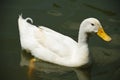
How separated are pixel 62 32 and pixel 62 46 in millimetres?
1142

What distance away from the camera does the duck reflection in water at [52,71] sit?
674 cm

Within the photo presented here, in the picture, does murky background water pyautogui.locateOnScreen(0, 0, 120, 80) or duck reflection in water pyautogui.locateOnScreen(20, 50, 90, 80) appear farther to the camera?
murky background water pyautogui.locateOnScreen(0, 0, 120, 80)

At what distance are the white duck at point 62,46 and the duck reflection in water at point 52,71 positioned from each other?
0.29ft

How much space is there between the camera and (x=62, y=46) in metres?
6.88

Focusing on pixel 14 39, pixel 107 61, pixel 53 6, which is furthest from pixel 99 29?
pixel 53 6

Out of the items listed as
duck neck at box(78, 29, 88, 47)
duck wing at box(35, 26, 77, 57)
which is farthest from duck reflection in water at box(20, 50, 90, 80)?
duck neck at box(78, 29, 88, 47)

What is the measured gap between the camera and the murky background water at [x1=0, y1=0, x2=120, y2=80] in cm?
685

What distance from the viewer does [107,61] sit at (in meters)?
7.21

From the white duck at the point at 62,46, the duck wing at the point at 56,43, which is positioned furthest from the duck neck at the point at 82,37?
the duck wing at the point at 56,43

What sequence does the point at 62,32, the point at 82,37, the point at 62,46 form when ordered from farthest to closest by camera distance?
1. the point at 62,32
2. the point at 62,46
3. the point at 82,37

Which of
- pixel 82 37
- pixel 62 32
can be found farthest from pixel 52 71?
pixel 62 32

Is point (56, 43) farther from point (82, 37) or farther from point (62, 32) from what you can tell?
point (62, 32)

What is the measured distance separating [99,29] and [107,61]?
2.33 feet

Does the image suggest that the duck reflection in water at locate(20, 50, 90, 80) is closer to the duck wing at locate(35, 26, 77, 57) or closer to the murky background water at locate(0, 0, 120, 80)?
the murky background water at locate(0, 0, 120, 80)
